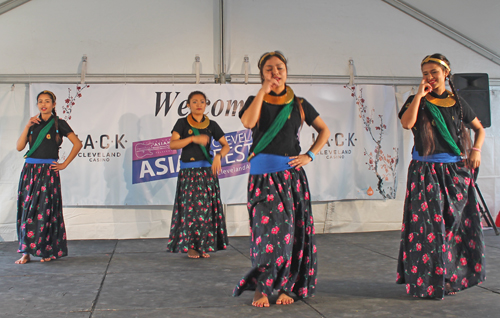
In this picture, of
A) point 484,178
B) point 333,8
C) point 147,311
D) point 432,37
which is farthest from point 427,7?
point 147,311

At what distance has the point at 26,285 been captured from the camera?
3.19 meters

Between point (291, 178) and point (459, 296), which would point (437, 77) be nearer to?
point (291, 178)

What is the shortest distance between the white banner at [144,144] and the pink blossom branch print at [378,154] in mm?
358

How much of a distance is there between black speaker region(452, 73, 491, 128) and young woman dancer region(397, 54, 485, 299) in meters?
3.10

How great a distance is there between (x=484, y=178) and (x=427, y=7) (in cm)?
244

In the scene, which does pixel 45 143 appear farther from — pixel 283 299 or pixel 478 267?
pixel 478 267

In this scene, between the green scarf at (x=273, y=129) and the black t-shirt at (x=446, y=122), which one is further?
the black t-shirt at (x=446, y=122)

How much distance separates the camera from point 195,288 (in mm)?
3062

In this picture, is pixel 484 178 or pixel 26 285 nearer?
pixel 26 285

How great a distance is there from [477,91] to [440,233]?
372cm

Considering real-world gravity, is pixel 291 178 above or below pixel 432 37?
below

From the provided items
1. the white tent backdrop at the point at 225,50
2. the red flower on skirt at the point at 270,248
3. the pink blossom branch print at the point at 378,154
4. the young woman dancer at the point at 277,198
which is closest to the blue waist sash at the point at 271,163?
the young woman dancer at the point at 277,198

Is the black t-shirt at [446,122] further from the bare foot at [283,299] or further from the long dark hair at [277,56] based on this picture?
the bare foot at [283,299]

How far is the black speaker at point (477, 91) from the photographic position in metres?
5.70
